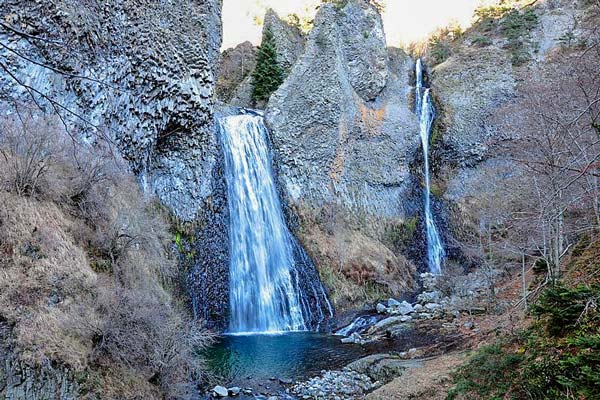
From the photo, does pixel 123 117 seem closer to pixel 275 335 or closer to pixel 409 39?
pixel 275 335

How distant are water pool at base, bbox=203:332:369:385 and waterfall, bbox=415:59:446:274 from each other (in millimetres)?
12694

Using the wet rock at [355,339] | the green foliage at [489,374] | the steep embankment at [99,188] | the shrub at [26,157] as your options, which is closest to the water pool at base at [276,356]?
the wet rock at [355,339]

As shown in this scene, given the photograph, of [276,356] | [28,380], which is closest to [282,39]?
[276,356]

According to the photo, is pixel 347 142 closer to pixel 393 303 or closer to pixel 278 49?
pixel 393 303

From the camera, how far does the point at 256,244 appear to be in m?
20.8

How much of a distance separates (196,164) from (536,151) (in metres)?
13.8

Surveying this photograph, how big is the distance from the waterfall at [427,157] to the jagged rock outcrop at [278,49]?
33.3 feet

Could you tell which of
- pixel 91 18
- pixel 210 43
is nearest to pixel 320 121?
pixel 210 43

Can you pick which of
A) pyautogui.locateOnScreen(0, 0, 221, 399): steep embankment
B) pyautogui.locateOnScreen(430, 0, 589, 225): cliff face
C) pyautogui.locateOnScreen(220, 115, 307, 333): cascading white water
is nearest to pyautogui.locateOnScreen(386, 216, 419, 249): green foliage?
pyautogui.locateOnScreen(430, 0, 589, 225): cliff face

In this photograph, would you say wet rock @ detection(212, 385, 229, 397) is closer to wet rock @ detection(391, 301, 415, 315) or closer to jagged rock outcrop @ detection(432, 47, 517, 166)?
wet rock @ detection(391, 301, 415, 315)

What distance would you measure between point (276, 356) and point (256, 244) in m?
7.21

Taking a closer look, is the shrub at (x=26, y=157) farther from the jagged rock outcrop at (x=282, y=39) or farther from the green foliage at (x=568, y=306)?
the jagged rock outcrop at (x=282, y=39)

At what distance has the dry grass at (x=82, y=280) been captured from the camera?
8.23 m

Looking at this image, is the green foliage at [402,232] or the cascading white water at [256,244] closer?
the cascading white water at [256,244]
